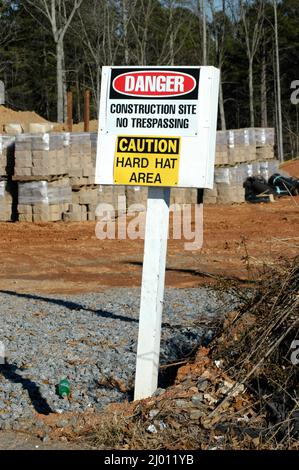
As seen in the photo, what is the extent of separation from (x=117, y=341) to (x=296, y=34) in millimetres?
50145

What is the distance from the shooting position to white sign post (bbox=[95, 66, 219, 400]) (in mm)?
6305

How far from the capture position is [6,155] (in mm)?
21578

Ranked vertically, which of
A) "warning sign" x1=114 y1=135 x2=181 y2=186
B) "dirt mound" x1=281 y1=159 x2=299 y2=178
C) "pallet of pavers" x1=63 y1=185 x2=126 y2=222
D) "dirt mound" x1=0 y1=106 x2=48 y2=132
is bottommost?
"pallet of pavers" x1=63 y1=185 x2=126 y2=222

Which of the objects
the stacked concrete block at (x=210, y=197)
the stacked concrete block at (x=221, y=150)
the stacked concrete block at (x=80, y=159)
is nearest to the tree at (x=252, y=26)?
the stacked concrete block at (x=221, y=150)

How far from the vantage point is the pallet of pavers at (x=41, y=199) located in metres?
21.1

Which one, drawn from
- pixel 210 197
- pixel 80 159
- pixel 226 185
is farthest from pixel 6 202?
pixel 226 185

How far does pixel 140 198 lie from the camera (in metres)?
23.9

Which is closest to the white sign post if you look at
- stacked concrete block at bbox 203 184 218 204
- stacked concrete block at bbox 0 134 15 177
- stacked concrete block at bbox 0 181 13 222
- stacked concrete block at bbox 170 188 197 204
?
stacked concrete block at bbox 0 134 15 177

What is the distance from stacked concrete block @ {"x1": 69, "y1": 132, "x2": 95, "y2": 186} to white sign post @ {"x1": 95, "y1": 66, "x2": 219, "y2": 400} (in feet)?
51.4

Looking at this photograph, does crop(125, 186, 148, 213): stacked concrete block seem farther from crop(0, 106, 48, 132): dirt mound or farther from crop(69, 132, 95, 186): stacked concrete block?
crop(0, 106, 48, 132): dirt mound

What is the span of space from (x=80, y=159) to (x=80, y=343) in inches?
529

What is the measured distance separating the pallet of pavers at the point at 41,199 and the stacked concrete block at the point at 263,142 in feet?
33.5

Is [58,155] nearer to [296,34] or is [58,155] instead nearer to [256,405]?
[256,405]

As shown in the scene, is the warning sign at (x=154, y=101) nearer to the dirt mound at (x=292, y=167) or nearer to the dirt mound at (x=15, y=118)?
the dirt mound at (x=15, y=118)
